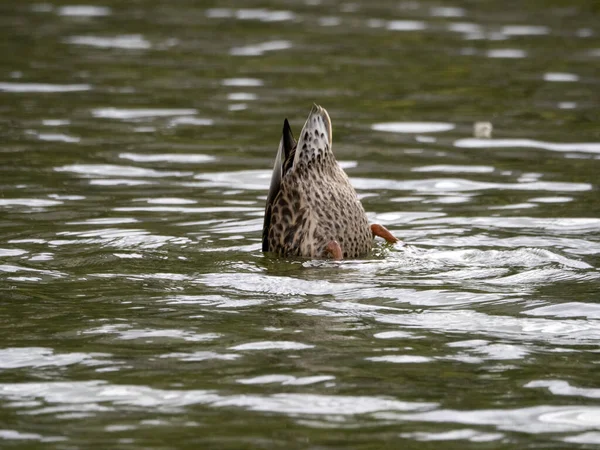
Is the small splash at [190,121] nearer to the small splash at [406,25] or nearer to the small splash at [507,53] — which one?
the small splash at [507,53]

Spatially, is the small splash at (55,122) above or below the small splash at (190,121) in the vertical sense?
above

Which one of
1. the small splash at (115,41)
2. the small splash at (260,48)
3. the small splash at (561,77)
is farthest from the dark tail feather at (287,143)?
the small splash at (115,41)

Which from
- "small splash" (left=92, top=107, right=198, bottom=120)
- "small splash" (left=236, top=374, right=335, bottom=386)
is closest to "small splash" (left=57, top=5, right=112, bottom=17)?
"small splash" (left=92, top=107, right=198, bottom=120)

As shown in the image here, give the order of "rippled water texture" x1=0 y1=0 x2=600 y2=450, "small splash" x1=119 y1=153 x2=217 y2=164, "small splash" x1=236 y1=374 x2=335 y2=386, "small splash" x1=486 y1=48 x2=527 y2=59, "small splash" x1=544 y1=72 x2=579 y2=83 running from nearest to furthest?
"rippled water texture" x1=0 y1=0 x2=600 y2=450 < "small splash" x1=236 y1=374 x2=335 y2=386 < "small splash" x1=119 y1=153 x2=217 y2=164 < "small splash" x1=544 y1=72 x2=579 y2=83 < "small splash" x1=486 y1=48 x2=527 y2=59

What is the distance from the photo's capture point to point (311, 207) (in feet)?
25.6

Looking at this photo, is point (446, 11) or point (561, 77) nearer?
point (561, 77)

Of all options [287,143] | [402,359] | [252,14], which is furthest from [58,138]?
[252,14]

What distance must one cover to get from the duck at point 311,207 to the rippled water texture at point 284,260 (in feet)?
0.67

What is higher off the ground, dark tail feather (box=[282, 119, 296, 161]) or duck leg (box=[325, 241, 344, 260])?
dark tail feather (box=[282, 119, 296, 161])

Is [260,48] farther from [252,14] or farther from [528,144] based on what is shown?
[528,144]

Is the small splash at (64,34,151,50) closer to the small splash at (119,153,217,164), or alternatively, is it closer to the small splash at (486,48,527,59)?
the small splash at (486,48,527,59)

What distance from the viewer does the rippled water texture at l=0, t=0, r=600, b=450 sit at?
509 cm

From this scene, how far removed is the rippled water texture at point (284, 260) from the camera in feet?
16.7

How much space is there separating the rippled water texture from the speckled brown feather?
0.73ft
